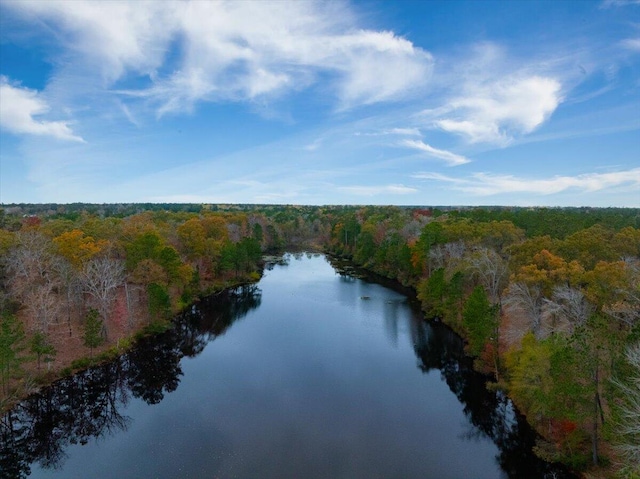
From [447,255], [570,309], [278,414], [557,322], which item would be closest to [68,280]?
[278,414]

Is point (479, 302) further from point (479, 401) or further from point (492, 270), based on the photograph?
point (492, 270)

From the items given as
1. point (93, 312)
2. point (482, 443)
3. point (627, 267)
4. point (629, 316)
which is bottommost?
point (482, 443)

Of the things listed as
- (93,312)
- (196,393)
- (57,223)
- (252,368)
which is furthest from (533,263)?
(57,223)

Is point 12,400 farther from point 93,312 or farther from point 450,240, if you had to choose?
point 450,240

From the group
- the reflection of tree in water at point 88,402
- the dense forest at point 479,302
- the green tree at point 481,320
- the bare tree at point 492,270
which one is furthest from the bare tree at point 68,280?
the bare tree at point 492,270

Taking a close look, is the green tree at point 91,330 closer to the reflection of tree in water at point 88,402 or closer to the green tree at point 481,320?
the reflection of tree in water at point 88,402

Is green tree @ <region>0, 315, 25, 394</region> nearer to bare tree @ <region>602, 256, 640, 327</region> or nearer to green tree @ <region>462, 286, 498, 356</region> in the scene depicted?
green tree @ <region>462, 286, 498, 356</region>
